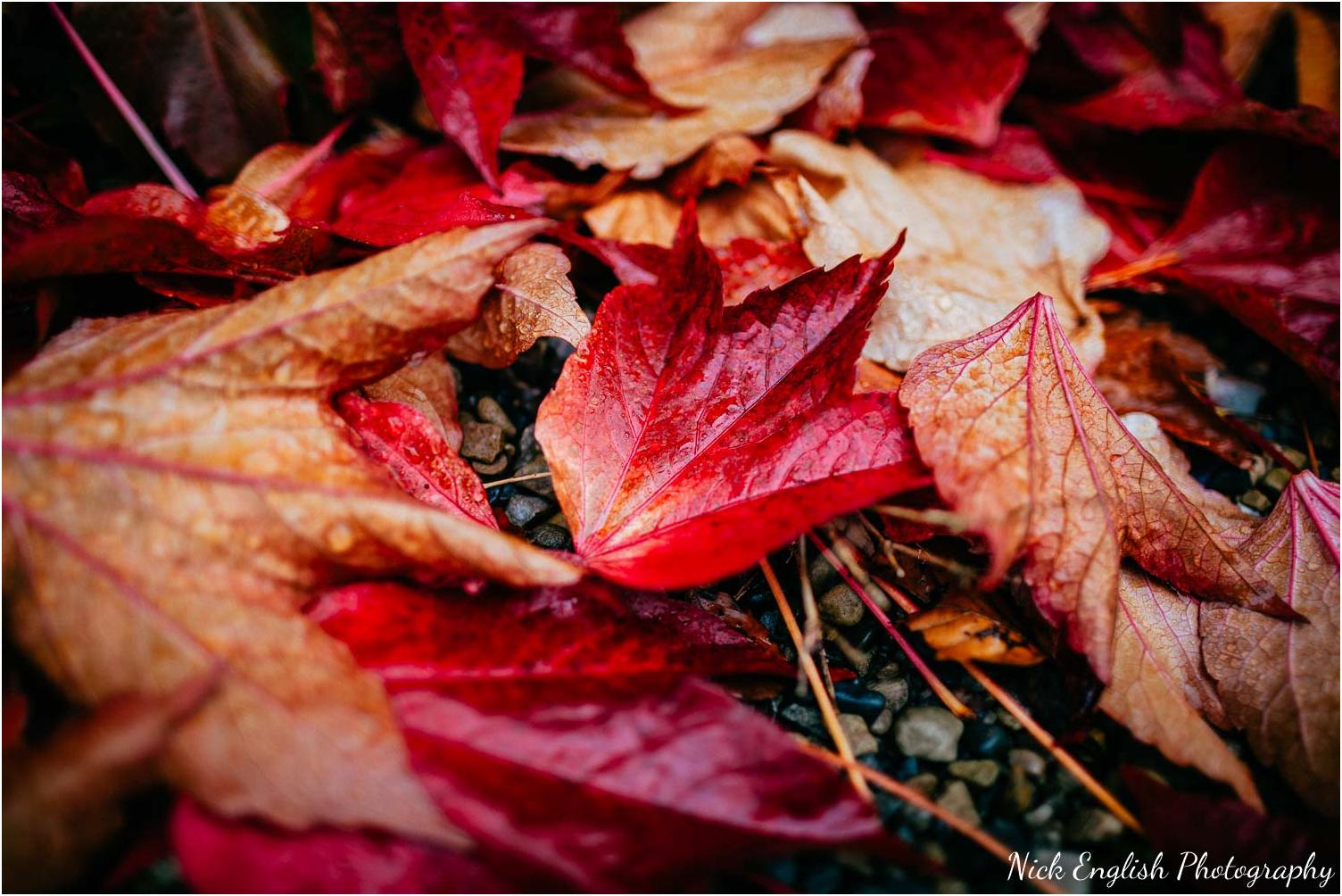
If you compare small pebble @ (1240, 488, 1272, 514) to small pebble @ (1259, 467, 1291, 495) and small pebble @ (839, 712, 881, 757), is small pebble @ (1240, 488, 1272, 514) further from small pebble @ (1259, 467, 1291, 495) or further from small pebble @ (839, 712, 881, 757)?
small pebble @ (839, 712, 881, 757)

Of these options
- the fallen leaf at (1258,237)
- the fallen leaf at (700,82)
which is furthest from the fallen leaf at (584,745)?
the fallen leaf at (1258,237)

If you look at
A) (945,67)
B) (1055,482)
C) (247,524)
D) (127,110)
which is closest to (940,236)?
(945,67)

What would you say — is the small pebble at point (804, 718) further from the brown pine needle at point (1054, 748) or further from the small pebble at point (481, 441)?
the small pebble at point (481, 441)

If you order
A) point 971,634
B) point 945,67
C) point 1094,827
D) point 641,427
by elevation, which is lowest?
point 1094,827

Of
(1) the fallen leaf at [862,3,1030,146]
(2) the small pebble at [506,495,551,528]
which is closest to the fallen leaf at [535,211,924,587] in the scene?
(2) the small pebble at [506,495,551,528]

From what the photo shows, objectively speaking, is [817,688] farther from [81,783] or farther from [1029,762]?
[81,783]
